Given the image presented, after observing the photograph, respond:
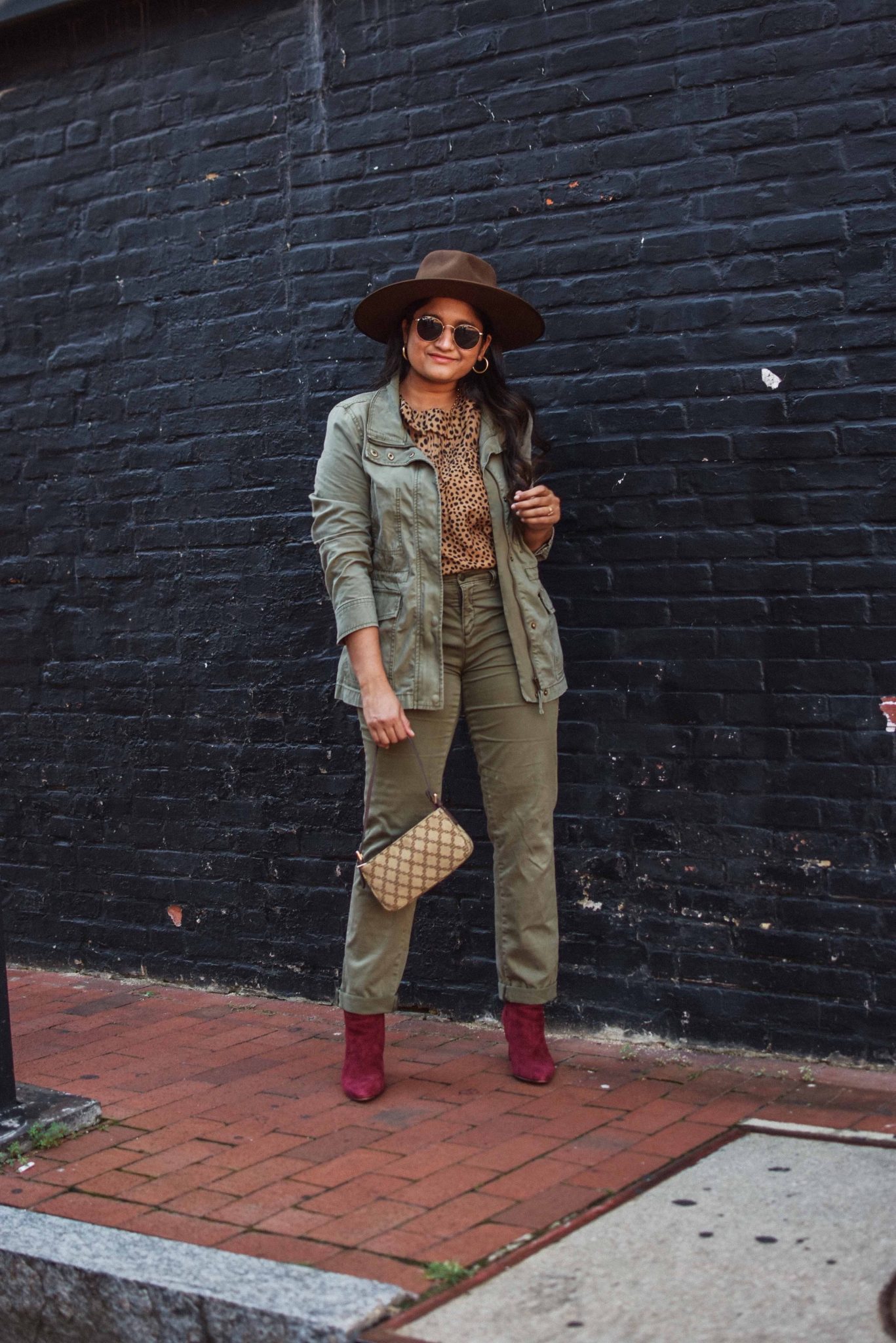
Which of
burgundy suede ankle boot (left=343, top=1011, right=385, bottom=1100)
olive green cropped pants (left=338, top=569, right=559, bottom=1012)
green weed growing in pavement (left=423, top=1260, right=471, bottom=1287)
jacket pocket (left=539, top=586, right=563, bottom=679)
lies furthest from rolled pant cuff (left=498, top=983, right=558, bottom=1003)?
green weed growing in pavement (left=423, top=1260, right=471, bottom=1287)

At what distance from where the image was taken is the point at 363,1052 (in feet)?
12.9

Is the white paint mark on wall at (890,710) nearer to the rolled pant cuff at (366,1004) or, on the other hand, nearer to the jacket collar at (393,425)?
the jacket collar at (393,425)

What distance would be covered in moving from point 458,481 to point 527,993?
1.39 m

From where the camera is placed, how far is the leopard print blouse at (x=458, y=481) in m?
3.89

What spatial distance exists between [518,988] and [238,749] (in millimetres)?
1583

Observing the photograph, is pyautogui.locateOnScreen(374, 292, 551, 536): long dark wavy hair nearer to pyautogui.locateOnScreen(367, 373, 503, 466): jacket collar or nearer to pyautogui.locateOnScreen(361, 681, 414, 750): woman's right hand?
pyautogui.locateOnScreen(367, 373, 503, 466): jacket collar

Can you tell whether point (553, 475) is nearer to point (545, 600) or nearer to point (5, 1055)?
point (545, 600)

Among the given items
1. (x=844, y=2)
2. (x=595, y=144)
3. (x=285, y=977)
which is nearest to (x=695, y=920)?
(x=285, y=977)

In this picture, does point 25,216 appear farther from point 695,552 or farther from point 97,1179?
point 97,1179

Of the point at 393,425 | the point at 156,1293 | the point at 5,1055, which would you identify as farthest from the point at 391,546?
the point at 156,1293

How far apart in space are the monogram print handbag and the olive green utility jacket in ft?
1.09

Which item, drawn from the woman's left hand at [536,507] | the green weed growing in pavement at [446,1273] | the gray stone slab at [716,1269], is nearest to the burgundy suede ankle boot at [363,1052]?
the gray stone slab at [716,1269]

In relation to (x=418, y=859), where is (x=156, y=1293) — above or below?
below

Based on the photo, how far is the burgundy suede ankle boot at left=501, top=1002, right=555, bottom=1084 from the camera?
157 inches
